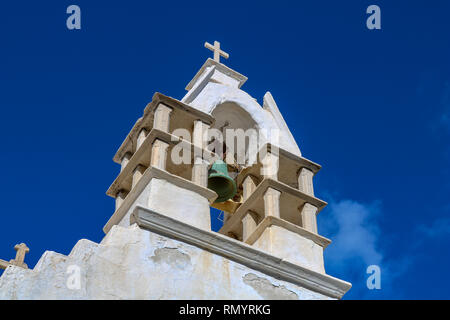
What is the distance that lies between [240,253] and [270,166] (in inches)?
70.9

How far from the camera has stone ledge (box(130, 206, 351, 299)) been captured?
8070 millimetres

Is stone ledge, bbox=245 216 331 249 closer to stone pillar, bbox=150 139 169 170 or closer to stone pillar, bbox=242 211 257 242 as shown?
stone pillar, bbox=242 211 257 242

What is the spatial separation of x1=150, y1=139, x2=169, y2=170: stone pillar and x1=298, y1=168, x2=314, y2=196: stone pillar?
169 centimetres

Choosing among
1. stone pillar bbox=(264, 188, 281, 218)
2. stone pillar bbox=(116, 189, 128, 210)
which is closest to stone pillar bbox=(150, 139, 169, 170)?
stone pillar bbox=(116, 189, 128, 210)

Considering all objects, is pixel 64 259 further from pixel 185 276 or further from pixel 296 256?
pixel 296 256

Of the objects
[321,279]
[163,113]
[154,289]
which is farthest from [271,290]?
[163,113]

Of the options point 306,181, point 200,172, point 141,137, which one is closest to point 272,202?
point 306,181

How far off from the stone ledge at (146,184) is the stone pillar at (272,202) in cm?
68

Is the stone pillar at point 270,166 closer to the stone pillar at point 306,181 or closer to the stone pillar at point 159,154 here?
the stone pillar at point 306,181

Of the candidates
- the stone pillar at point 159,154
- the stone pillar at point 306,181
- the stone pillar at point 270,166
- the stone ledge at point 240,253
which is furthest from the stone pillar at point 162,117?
the stone pillar at point 306,181

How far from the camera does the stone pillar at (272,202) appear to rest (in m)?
9.27

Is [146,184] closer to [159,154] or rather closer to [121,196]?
[159,154]

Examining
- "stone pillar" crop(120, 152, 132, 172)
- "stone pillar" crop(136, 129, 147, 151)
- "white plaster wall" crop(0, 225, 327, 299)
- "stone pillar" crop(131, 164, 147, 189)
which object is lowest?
"white plaster wall" crop(0, 225, 327, 299)

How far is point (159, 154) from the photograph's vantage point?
903 cm
